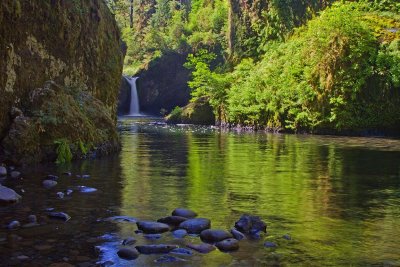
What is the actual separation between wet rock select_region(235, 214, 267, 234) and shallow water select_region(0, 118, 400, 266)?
0.18m

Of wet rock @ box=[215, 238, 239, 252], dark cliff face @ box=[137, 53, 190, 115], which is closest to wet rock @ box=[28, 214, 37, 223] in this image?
wet rock @ box=[215, 238, 239, 252]

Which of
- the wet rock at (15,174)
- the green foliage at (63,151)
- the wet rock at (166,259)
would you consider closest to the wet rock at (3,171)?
the wet rock at (15,174)

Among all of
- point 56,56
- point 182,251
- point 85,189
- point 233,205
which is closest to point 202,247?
point 182,251

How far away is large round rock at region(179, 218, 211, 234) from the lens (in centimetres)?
758

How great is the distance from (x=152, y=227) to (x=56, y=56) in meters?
11.7

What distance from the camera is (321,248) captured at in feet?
22.4

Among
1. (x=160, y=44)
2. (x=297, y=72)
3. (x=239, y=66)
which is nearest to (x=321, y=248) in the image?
(x=297, y=72)

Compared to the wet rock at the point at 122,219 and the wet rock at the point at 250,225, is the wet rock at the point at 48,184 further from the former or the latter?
the wet rock at the point at 250,225

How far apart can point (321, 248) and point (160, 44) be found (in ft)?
236

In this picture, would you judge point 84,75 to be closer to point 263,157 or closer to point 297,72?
point 263,157

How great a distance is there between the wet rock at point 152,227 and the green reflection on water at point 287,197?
0.25m

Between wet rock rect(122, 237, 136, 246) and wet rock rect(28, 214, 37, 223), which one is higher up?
wet rock rect(28, 214, 37, 223)

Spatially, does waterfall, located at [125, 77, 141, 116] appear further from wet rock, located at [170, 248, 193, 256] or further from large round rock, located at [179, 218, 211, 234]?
wet rock, located at [170, 248, 193, 256]

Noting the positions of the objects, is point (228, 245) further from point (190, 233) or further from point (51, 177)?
point (51, 177)
